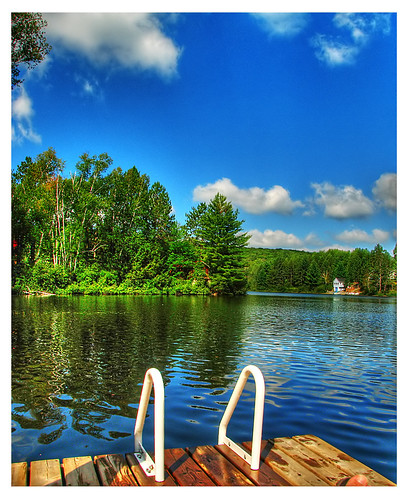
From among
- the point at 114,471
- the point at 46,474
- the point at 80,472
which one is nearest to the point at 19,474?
the point at 46,474

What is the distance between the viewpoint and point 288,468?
219 cm

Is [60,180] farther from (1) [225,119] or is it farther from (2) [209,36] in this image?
(1) [225,119]

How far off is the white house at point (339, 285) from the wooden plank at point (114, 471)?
189ft

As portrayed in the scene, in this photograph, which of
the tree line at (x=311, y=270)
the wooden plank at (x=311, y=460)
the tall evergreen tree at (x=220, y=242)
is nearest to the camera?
the wooden plank at (x=311, y=460)

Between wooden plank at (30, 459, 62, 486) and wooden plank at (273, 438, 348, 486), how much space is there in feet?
4.26

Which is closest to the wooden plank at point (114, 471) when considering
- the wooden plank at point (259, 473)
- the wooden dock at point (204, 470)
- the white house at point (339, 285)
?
the wooden dock at point (204, 470)

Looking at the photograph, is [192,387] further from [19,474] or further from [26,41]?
[26,41]

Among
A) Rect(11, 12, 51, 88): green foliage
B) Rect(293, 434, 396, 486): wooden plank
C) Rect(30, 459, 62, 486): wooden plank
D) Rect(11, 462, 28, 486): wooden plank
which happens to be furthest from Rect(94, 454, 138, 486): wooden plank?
Rect(11, 12, 51, 88): green foliage

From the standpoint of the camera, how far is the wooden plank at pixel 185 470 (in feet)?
6.63

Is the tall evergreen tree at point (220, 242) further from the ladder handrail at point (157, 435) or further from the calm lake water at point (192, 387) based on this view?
the ladder handrail at point (157, 435)

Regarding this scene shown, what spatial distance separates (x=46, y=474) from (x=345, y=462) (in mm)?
1702

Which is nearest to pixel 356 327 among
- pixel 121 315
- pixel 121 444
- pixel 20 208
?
pixel 121 315

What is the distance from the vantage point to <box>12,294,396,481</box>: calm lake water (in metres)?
3.31

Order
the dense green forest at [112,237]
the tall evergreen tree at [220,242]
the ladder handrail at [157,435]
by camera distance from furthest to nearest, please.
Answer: the tall evergreen tree at [220,242], the dense green forest at [112,237], the ladder handrail at [157,435]
